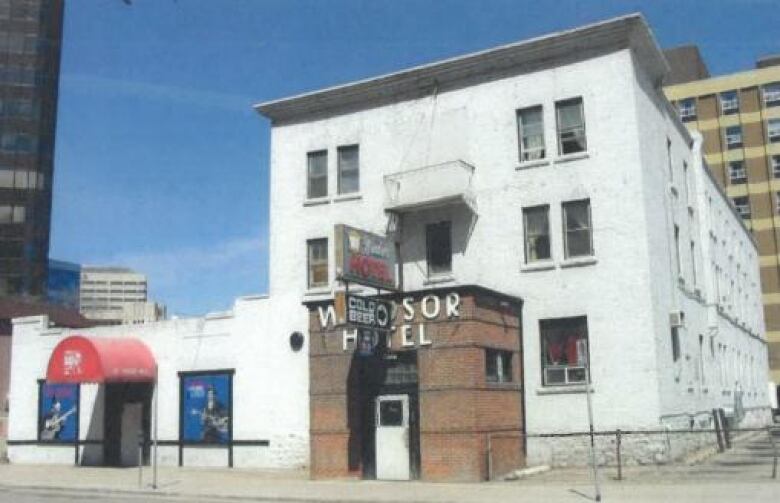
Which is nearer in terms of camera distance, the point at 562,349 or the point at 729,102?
the point at 562,349

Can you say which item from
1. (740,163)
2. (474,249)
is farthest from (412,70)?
(740,163)

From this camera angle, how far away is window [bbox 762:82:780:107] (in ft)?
269

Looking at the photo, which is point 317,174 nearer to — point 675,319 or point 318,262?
point 318,262

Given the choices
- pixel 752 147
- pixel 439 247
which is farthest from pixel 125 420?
pixel 752 147

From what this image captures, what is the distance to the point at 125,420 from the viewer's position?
33.1m

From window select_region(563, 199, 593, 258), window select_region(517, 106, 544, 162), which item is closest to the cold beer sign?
window select_region(563, 199, 593, 258)

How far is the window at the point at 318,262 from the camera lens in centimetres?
3139

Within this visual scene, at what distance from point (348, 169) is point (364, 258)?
6.85 metres

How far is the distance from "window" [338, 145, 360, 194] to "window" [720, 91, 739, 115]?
62.8m

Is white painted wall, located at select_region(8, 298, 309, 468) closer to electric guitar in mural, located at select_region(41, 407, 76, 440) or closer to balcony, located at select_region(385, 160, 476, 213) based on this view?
electric guitar in mural, located at select_region(41, 407, 76, 440)

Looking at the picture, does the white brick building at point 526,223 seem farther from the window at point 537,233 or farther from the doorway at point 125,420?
the doorway at point 125,420

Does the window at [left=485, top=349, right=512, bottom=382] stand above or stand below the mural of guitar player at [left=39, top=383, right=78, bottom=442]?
above

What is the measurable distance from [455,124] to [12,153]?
86.4 meters

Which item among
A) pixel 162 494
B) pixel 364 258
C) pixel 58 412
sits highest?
pixel 364 258
